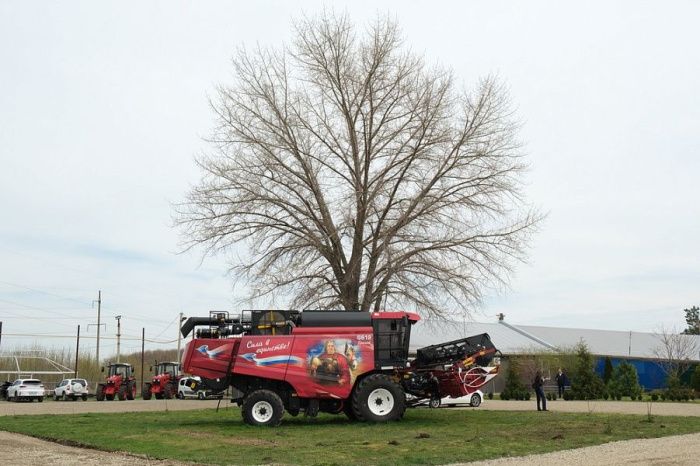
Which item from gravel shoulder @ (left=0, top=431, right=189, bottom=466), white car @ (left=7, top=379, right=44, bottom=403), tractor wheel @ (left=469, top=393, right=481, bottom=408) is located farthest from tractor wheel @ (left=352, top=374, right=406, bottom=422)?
white car @ (left=7, top=379, right=44, bottom=403)

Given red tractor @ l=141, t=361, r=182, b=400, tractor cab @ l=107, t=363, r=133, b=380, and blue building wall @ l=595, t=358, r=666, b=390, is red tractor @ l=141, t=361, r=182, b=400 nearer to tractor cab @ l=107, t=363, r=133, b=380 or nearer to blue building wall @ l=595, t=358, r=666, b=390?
tractor cab @ l=107, t=363, r=133, b=380

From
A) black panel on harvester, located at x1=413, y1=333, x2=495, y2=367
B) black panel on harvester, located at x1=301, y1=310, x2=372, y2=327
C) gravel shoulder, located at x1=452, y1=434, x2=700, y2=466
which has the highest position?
black panel on harvester, located at x1=301, y1=310, x2=372, y2=327

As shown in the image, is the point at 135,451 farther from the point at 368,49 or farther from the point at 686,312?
the point at 686,312

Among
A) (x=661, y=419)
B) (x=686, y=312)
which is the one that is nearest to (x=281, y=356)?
(x=661, y=419)

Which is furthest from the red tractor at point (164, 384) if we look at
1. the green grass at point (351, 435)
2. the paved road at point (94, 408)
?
the green grass at point (351, 435)

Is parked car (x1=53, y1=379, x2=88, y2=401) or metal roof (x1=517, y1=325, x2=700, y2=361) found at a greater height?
metal roof (x1=517, y1=325, x2=700, y2=361)

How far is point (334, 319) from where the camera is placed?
2114cm

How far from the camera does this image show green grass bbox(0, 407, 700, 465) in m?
14.2

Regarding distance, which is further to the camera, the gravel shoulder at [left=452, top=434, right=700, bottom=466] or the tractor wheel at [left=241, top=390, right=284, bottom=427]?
the tractor wheel at [left=241, top=390, right=284, bottom=427]

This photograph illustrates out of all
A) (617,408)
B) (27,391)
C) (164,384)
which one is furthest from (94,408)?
(617,408)

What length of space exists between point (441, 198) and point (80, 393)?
34.2 metres

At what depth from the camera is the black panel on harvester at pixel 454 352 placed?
21578 mm

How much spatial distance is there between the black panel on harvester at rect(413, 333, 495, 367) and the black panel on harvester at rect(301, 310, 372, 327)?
206cm

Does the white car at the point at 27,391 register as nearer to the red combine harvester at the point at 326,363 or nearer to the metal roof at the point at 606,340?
the red combine harvester at the point at 326,363
